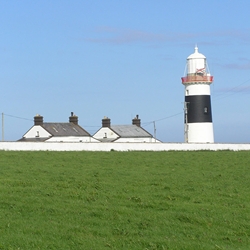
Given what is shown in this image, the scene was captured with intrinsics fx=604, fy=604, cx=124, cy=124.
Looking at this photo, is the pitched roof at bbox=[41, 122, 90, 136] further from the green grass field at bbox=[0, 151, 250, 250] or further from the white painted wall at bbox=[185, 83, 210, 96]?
the green grass field at bbox=[0, 151, 250, 250]

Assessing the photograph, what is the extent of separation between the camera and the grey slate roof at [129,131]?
229 ft

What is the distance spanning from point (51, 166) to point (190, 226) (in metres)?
14.3

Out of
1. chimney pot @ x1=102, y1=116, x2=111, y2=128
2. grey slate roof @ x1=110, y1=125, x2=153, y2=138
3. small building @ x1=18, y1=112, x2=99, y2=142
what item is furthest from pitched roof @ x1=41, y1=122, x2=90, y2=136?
grey slate roof @ x1=110, y1=125, x2=153, y2=138

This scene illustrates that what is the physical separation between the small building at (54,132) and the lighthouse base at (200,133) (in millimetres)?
16506

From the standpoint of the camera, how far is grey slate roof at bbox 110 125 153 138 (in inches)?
2753

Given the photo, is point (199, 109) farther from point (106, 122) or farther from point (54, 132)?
point (106, 122)

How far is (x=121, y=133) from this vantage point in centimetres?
6981

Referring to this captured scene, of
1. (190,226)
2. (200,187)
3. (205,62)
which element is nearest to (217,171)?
(200,187)

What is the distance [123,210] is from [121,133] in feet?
186

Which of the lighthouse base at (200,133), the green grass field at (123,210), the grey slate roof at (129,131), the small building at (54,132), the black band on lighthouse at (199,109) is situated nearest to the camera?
the green grass field at (123,210)

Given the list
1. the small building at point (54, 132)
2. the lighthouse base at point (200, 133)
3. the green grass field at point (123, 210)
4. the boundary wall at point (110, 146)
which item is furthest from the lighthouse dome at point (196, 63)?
the green grass field at point (123, 210)

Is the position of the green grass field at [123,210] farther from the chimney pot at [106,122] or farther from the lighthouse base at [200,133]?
the chimney pot at [106,122]

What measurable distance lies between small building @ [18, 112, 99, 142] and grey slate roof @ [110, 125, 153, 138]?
4.59 meters

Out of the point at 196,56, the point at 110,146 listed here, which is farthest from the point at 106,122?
the point at 110,146
